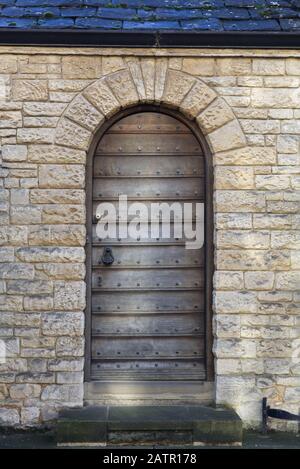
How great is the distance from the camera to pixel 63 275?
16.5 ft

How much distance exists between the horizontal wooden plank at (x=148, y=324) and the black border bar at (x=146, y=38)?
8.04ft

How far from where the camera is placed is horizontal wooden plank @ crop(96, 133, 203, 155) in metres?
5.27

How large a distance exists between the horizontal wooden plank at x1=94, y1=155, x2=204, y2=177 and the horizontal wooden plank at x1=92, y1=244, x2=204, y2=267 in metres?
0.68

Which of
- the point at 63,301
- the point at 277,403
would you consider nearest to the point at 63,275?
the point at 63,301

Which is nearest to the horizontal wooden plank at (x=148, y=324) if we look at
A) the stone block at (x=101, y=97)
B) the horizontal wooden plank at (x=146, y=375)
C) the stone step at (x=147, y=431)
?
the horizontal wooden plank at (x=146, y=375)

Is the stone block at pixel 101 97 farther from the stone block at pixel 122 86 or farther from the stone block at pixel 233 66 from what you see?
the stone block at pixel 233 66

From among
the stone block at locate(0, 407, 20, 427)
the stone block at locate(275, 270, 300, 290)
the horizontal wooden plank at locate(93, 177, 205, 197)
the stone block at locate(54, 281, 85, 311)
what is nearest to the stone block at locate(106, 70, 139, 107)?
the horizontal wooden plank at locate(93, 177, 205, 197)

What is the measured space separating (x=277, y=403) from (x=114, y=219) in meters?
2.21

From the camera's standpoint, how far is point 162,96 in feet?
16.8

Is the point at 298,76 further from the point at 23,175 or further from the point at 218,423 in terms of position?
the point at 218,423

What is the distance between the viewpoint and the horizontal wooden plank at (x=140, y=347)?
205 inches

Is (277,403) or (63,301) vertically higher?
(63,301)

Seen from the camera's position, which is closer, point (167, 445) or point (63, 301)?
point (167, 445)

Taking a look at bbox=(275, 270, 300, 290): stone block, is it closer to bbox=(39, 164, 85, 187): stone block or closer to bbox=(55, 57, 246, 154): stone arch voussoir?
bbox=(55, 57, 246, 154): stone arch voussoir
